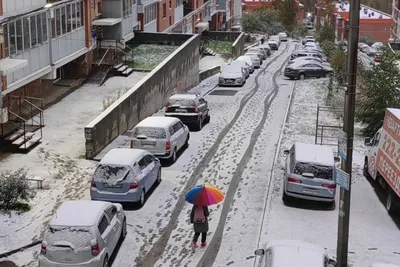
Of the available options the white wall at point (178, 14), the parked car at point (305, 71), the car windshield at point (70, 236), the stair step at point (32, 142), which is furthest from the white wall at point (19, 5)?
the white wall at point (178, 14)

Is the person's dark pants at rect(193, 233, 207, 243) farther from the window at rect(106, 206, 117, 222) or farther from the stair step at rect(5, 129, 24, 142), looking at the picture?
the stair step at rect(5, 129, 24, 142)

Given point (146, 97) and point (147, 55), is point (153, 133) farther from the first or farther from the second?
point (147, 55)

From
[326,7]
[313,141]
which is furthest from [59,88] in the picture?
[326,7]

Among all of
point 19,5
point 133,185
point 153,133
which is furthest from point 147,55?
point 133,185

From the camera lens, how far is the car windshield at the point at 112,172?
63.8 feet

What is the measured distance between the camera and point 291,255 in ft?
42.1

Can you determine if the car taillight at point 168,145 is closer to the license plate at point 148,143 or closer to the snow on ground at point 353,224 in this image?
the license plate at point 148,143

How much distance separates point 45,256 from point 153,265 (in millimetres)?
2697

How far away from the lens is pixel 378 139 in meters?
23.3

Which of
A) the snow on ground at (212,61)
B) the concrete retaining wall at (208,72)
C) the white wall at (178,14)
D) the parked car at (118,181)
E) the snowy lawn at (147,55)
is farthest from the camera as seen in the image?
the white wall at (178,14)

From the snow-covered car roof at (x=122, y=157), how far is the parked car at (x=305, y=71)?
31952 millimetres

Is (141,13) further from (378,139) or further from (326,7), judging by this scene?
(326,7)

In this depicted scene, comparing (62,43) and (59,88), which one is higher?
(62,43)

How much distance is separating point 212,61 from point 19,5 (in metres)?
33.0
